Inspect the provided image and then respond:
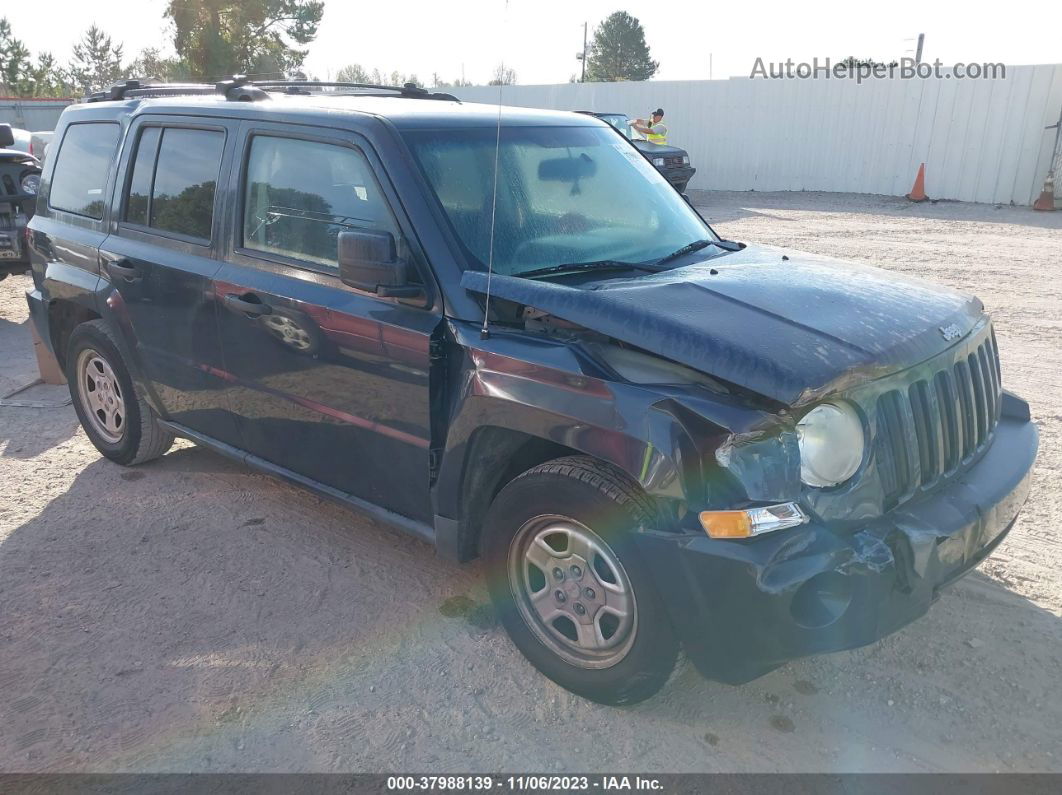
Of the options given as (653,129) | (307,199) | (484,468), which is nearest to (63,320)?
(307,199)

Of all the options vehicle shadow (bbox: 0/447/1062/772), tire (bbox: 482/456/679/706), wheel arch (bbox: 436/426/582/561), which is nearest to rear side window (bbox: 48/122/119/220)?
vehicle shadow (bbox: 0/447/1062/772)

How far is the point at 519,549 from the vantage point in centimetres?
315

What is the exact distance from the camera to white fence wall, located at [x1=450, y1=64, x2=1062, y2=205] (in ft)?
61.1

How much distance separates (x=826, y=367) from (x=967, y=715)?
4.51 ft

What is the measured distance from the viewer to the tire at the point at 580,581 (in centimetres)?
276

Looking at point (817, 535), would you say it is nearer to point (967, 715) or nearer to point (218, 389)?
point (967, 715)

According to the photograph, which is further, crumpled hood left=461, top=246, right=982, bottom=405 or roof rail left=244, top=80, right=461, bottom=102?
roof rail left=244, top=80, right=461, bottom=102

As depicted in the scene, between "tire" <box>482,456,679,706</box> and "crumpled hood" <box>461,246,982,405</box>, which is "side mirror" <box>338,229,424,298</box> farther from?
"tire" <box>482,456,679,706</box>

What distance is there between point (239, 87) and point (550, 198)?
5.78 feet

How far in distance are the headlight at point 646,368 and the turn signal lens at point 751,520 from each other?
39cm

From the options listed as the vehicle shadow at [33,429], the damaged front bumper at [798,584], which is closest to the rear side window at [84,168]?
the vehicle shadow at [33,429]

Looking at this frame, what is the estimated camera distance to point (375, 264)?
3.13 metres

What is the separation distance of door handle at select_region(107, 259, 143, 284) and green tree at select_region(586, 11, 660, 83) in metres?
65.9
